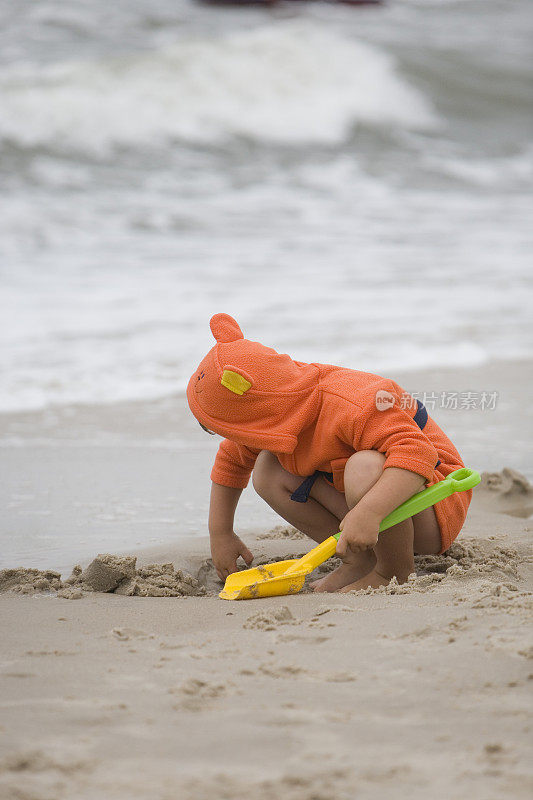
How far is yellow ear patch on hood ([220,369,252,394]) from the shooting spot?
6.52ft

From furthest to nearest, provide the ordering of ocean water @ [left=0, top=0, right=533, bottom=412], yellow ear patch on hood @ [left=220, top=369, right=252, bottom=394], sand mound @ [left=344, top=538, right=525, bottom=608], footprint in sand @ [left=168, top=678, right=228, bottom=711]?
1. ocean water @ [left=0, top=0, right=533, bottom=412]
2. yellow ear patch on hood @ [left=220, top=369, right=252, bottom=394]
3. sand mound @ [left=344, top=538, right=525, bottom=608]
4. footprint in sand @ [left=168, top=678, right=228, bottom=711]

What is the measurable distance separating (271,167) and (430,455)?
8.47 meters

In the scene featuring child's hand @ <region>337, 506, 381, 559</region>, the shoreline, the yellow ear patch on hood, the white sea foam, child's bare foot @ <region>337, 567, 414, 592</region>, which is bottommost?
the shoreline

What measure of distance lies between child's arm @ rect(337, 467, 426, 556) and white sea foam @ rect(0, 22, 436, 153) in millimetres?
8350

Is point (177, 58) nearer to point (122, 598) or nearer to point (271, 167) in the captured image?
point (271, 167)

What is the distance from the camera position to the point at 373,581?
2.05 m

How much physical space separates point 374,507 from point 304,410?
290 millimetres

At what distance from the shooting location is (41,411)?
3.67 meters

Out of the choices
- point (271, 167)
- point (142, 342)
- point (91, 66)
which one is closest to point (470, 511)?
point (142, 342)

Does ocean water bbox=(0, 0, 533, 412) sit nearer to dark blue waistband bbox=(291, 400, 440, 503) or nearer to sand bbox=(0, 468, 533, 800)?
dark blue waistband bbox=(291, 400, 440, 503)

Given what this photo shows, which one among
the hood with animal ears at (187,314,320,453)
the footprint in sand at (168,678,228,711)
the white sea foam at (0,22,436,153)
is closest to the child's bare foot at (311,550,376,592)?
the hood with animal ears at (187,314,320,453)

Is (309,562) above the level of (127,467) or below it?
above

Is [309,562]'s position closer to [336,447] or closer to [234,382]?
[336,447]

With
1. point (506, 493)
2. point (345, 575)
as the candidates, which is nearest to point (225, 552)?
point (345, 575)
